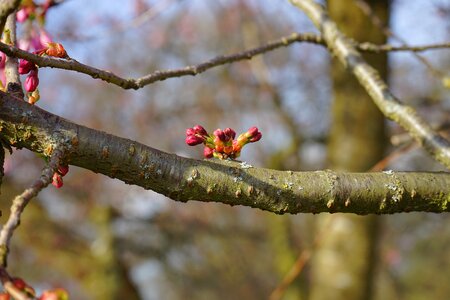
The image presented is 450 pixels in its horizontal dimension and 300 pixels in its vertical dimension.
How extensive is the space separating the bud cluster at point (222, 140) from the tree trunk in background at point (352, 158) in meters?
3.39

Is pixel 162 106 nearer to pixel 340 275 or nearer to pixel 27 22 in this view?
pixel 340 275

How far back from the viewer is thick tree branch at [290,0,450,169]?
1.28 m

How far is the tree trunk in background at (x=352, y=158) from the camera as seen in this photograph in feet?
14.6

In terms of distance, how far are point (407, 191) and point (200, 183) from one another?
1.31 ft

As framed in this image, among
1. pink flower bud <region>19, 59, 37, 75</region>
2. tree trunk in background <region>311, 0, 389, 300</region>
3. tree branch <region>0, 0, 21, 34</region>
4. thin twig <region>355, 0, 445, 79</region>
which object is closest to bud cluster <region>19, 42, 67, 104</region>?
pink flower bud <region>19, 59, 37, 75</region>

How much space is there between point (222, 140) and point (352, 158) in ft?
11.7

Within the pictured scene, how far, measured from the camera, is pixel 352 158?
178 inches

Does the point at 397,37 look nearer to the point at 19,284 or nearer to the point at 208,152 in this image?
the point at 208,152

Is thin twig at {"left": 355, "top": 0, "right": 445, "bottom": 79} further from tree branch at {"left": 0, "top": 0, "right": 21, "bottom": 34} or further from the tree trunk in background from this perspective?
the tree trunk in background

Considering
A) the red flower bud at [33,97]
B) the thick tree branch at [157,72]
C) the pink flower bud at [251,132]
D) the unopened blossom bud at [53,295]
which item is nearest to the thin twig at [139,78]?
the thick tree branch at [157,72]

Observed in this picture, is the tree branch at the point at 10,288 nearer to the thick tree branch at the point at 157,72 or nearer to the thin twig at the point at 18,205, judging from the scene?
the thin twig at the point at 18,205

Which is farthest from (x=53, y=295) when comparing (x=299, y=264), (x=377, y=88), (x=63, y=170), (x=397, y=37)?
(x=299, y=264)

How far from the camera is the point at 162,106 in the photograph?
10047 mm

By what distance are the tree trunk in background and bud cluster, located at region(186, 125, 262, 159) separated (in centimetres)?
339
